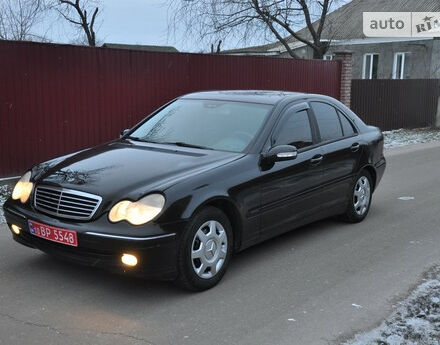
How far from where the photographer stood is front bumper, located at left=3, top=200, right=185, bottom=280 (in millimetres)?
3758

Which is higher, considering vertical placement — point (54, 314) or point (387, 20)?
point (387, 20)

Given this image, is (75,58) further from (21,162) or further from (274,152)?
(274,152)

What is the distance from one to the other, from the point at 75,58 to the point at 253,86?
4799mm

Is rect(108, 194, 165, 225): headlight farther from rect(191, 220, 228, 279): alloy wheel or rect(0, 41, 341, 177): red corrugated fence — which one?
rect(0, 41, 341, 177): red corrugated fence

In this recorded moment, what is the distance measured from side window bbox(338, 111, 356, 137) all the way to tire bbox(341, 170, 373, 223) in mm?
476

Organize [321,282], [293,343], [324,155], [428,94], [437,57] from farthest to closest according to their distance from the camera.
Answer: [437,57] < [428,94] < [324,155] < [321,282] < [293,343]

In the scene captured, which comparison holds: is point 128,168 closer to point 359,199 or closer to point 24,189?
point 24,189

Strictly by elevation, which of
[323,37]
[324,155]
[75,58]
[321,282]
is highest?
[323,37]

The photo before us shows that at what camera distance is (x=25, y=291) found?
419cm

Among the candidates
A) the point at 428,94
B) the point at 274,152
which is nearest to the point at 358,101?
the point at 428,94

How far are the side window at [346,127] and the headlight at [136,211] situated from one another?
2943 millimetres

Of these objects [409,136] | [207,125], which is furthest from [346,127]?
[409,136]

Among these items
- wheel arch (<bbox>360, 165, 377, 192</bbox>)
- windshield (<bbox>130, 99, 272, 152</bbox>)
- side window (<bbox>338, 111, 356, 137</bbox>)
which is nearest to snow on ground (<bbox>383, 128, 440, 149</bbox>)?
wheel arch (<bbox>360, 165, 377, 192</bbox>)

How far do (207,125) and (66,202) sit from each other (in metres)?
1.65
